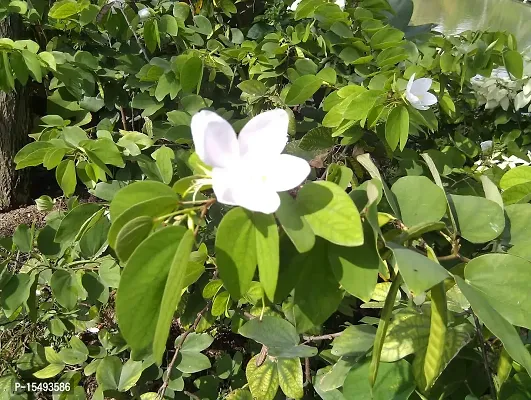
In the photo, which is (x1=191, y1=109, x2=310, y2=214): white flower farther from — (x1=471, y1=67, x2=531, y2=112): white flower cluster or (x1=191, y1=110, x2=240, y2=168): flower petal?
(x1=471, y1=67, x2=531, y2=112): white flower cluster

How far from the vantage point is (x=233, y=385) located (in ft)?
3.78

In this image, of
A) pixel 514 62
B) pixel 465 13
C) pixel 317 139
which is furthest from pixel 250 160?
pixel 465 13

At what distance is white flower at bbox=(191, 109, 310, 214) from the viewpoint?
Result: 1.23ft

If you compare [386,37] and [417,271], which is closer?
[417,271]

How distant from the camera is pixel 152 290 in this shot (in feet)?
1.19

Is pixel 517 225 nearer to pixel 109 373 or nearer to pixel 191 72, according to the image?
pixel 191 72

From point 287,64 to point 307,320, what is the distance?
3.22 ft

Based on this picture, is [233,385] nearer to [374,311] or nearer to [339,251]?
[374,311]

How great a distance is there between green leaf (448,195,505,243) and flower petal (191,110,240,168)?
31cm

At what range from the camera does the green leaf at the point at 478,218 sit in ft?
1.73

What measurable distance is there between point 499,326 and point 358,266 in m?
0.13

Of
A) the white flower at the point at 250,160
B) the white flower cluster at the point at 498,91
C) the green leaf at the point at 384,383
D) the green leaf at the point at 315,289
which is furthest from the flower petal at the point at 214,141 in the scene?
the white flower cluster at the point at 498,91

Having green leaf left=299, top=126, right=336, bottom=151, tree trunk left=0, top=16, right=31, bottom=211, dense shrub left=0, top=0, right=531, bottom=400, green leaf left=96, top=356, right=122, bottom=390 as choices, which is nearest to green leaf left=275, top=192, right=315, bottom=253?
dense shrub left=0, top=0, right=531, bottom=400

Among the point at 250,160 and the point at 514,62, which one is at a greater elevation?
the point at 250,160
